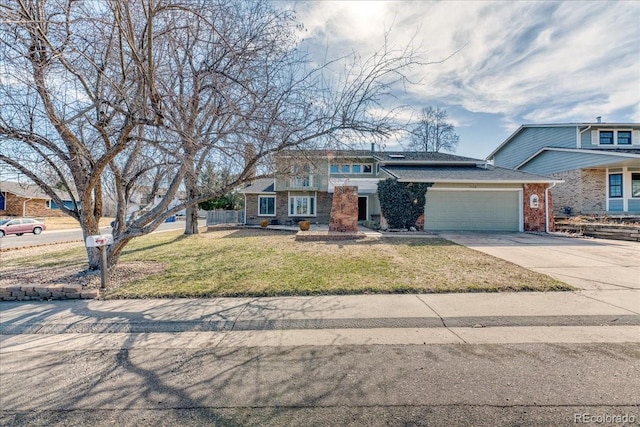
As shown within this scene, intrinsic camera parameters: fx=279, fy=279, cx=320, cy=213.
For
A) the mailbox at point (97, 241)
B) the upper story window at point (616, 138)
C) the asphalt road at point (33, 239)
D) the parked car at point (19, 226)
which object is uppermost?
the upper story window at point (616, 138)

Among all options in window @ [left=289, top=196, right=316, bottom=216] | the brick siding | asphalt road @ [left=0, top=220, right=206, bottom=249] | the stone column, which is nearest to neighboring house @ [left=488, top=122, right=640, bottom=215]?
the stone column

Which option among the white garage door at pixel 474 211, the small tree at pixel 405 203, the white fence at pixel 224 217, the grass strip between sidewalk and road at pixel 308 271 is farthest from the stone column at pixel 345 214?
the white fence at pixel 224 217

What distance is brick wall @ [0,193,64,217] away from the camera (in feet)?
98.9

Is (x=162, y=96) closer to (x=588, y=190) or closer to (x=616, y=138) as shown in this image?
(x=588, y=190)

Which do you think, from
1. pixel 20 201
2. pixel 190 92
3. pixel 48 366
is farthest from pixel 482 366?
pixel 20 201

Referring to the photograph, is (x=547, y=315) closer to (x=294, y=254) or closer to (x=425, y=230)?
(x=294, y=254)

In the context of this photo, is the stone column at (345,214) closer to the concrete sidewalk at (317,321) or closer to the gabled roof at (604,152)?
the concrete sidewalk at (317,321)

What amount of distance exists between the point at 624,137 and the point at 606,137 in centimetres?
128

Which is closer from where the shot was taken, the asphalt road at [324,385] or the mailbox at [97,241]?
the asphalt road at [324,385]

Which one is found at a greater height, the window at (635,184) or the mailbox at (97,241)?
the window at (635,184)

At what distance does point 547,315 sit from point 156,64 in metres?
8.28

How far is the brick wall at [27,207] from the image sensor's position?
30156mm

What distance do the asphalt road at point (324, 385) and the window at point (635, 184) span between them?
22563 millimetres

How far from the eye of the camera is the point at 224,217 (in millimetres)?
29016
